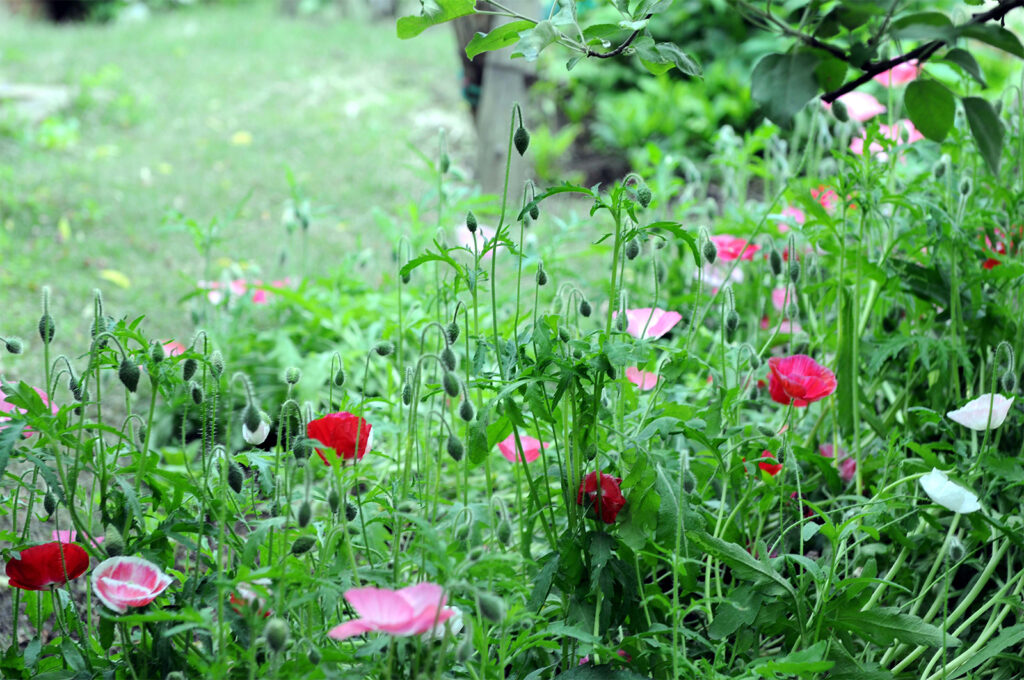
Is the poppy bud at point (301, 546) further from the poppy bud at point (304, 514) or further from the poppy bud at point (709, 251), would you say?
the poppy bud at point (709, 251)

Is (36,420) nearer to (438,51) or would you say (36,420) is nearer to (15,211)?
(15,211)

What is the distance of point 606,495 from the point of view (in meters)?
1.21

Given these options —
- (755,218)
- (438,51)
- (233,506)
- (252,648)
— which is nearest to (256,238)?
(755,218)

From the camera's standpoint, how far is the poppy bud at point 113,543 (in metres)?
1.04

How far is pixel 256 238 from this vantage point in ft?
12.5

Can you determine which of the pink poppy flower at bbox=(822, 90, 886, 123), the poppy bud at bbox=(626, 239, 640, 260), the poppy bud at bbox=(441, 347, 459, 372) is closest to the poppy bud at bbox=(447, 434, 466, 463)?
the poppy bud at bbox=(441, 347, 459, 372)

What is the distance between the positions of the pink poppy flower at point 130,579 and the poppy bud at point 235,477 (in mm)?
117

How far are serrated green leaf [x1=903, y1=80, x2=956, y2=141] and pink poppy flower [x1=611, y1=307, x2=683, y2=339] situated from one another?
46 cm

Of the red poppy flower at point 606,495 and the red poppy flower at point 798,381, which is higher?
the red poppy flower at point 798,381

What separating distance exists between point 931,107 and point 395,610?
0.73 meters

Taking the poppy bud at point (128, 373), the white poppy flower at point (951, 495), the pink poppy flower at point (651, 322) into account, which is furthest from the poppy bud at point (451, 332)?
the white poppy flower at point (951, 495)

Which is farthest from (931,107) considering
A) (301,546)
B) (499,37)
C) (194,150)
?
(194,150)

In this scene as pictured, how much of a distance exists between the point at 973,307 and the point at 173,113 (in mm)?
5079

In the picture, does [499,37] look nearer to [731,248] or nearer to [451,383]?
[451,383]
